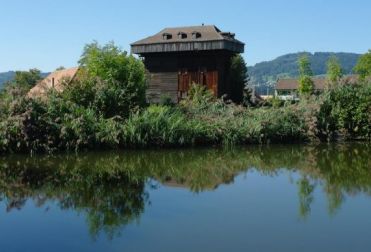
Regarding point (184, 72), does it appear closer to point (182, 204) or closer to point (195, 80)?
point (195, 80)

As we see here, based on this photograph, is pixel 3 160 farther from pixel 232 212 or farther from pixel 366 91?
pixel 366 91

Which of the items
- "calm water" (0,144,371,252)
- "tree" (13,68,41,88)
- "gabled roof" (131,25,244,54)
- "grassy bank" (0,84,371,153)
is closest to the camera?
"calm water" (0,144,371,252)

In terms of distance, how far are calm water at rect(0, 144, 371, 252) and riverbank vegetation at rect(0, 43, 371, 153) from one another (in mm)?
1714

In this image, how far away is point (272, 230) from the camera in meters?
7.87

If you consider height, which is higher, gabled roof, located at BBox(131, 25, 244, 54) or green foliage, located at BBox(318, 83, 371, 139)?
gabled roof, located at BBox(131, 25, 244, 54)

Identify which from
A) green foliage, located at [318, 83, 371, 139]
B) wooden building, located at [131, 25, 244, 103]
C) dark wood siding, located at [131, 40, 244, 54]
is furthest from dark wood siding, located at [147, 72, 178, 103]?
green foliage, located at [318, 83, 371, 139]

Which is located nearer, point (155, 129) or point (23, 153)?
point (23, 153)

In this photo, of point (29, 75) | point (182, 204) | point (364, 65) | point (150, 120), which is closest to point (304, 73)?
point (364, 65)

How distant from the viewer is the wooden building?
3466 cm

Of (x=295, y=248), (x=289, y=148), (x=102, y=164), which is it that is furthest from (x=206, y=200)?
A: (x=289, y=148)

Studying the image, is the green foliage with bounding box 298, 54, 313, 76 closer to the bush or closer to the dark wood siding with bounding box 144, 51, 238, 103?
the dark wood siding with bounding box 144, 51, 238, 103

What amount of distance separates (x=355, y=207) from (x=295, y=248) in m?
3.04

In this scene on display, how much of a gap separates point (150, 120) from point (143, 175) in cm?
645

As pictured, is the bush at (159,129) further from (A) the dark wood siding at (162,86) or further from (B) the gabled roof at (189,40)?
(A) the dark wood siding at (162,86)
